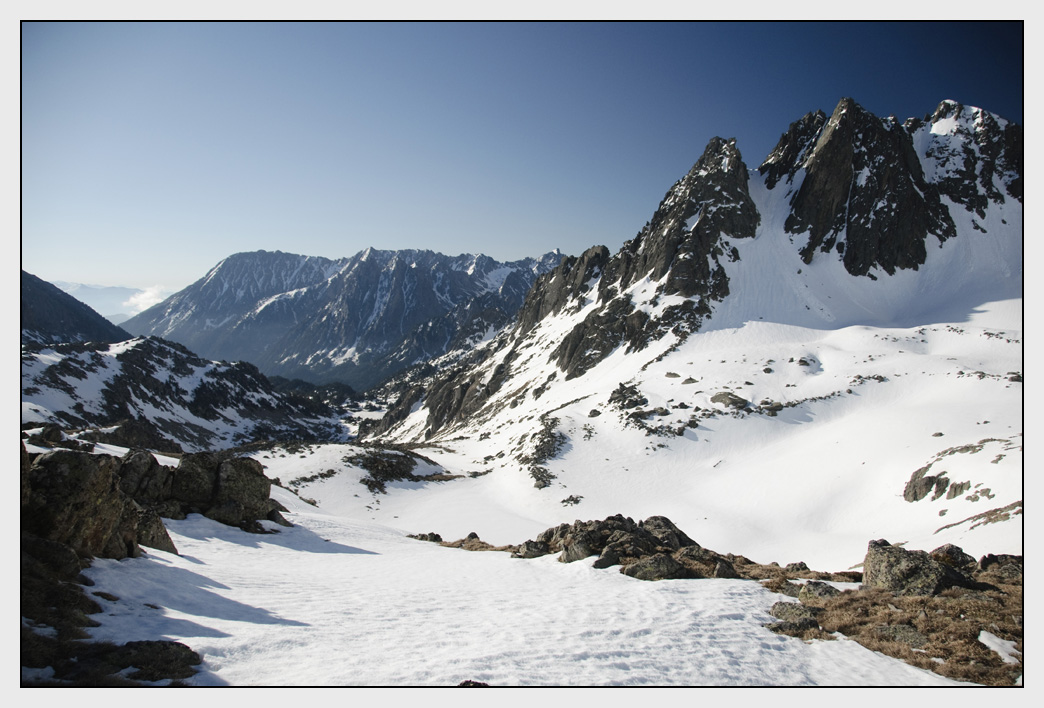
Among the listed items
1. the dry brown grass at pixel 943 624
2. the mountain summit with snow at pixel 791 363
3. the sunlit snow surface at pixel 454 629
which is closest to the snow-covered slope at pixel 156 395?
the mountain summit with snow at pixel 791 363

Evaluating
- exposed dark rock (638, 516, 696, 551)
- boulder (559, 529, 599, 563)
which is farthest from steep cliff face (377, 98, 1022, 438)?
boulder (559, 529, 599, 563)

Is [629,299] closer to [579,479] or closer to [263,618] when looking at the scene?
[579,479]

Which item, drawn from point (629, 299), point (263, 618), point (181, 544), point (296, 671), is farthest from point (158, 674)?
point (629, 299)

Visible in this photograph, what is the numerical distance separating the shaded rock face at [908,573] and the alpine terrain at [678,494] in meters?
0.08

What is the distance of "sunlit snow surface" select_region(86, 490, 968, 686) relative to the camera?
27.2 feet

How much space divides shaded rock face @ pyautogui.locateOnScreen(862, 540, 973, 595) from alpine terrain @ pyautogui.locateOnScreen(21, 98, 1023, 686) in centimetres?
8

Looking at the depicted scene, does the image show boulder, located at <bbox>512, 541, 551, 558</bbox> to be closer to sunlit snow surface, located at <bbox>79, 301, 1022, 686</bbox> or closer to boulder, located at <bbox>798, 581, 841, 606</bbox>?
sunlit snow surface, located at <bbox>79, 301, 1022, 686</bbox>

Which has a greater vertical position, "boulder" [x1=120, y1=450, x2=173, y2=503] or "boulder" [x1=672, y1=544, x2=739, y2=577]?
"boulder" [x1=672, y1=544, x2=739, y2=577]

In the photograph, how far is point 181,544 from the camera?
16984 mm

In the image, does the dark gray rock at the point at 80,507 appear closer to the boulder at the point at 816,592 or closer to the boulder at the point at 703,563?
the boulder at the point at 703,563

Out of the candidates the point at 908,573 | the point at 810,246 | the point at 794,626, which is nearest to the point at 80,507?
the point at 794,626

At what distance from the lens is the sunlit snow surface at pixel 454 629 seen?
8.28 m

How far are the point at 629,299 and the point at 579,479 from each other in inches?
2416

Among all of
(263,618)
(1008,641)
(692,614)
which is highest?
(1008,641)
